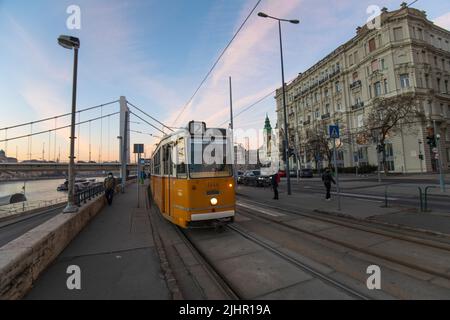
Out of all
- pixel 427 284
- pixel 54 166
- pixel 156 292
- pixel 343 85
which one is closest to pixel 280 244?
pixel 427 284

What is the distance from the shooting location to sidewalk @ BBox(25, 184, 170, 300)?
3.77 m

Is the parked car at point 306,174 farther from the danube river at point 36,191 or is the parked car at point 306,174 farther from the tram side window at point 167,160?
the danube river at point 36,191

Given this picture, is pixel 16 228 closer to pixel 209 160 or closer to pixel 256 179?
pixel 209 160

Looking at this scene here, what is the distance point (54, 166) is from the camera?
189 feet

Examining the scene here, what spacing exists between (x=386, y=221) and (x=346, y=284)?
16.2 feet

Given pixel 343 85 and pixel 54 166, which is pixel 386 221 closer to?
pixel 343 85

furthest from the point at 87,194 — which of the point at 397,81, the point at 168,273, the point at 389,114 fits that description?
the point at 397,81

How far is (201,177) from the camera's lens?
6.98 meters

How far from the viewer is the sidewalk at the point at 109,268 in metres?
3.77

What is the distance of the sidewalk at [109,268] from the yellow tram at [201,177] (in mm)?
1367

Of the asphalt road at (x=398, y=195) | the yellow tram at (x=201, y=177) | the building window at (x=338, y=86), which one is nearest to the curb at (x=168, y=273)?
the yellow tram at (x=201, y=177)
